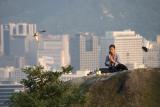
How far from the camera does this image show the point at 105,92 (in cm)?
1988

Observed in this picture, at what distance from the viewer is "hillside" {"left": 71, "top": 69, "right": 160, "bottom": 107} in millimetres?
19344

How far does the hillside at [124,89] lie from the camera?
19344 millimetres

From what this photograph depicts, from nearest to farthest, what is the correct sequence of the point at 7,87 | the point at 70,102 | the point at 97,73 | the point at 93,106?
1. the point at 70,102
2. the point at 93,106
3. the point at 97,73
4. the point at 7,87

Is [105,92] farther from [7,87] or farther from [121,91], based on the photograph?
[7,87]

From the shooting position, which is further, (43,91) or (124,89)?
(124,89)

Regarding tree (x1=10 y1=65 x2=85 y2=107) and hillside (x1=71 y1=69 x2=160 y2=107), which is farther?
hillside (x1=71 y1=69 x2=160 y2=107)

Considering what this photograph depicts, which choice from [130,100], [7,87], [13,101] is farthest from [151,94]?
[7,87]

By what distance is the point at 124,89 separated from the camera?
778 inches

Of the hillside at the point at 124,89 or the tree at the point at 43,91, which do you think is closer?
the tree at the point at 43,91

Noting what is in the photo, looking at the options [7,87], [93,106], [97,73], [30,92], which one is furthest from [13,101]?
[7,87]

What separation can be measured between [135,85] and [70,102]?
9.48ft

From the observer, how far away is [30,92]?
17.5m

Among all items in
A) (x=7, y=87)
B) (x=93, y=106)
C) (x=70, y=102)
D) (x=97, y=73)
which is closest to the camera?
(x=70, y=102)

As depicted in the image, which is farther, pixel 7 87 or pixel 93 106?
pixel 7 87
